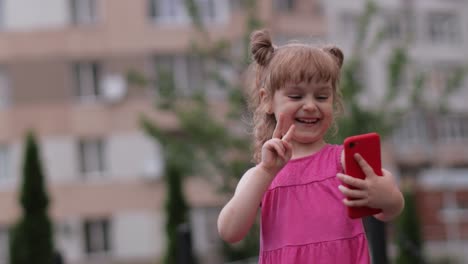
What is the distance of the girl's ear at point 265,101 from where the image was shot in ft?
9.37

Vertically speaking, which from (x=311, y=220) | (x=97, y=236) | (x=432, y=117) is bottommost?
(x=97, y=236)

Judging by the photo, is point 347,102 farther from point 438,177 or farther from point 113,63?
point 438,177

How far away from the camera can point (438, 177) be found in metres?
29.3

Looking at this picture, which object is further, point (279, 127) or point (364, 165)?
point (279, 127)

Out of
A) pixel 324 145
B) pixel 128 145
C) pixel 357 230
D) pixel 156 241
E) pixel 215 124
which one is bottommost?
pixel 156 241

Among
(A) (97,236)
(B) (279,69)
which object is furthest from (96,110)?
(B) (279,69)

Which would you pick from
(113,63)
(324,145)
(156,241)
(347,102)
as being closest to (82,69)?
(113,63)

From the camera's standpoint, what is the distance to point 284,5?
25000 millimetres

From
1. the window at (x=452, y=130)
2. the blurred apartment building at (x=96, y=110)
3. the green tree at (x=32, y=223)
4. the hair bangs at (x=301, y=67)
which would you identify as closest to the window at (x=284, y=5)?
the blurred apartment building at (x=96, y=110)

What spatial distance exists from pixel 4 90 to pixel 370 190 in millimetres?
22335

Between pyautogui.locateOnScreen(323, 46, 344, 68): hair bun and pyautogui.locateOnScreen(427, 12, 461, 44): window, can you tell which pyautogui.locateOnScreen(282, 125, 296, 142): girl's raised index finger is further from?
pyautogui.locateOnScreen(427, 12, 461, 44): window

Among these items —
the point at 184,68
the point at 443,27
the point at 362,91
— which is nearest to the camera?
the point at 362,91

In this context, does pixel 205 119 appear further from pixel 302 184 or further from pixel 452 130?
pixel 452 130

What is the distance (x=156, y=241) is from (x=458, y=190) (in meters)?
9.69
